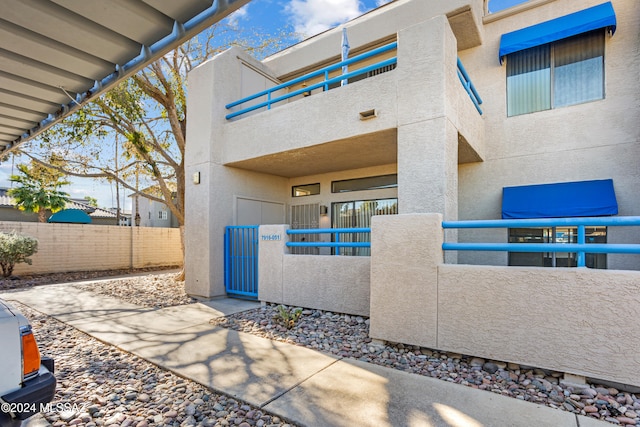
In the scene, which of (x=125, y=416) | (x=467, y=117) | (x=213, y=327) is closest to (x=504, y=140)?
(x=467, y=117)

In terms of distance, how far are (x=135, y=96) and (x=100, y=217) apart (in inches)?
1122

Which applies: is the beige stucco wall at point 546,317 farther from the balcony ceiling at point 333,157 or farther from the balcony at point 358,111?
the balcony ceiling at point 333,157

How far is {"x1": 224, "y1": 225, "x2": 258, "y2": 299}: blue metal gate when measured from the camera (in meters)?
7.68

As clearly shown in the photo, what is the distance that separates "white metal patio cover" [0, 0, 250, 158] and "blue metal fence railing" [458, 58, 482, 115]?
515 cm

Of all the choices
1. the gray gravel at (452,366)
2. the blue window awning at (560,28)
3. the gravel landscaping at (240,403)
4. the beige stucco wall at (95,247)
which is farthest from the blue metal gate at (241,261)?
the beige stucco wall at (95,247)

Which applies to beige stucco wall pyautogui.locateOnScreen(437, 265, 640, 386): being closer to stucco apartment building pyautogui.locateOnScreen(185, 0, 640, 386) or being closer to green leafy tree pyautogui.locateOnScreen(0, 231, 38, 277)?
stucco apartment building pyautogui.locateOnScreen(185, 0, 640, 386)

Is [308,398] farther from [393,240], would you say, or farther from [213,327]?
[213,327]

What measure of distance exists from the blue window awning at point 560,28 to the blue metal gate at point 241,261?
7.28 meters

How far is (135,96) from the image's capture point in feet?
35.0

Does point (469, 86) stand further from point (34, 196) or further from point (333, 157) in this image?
point (34, 196)

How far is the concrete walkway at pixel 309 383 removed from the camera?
2.87m

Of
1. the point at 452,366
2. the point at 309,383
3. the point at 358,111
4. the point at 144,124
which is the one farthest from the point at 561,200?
the point at 144,124

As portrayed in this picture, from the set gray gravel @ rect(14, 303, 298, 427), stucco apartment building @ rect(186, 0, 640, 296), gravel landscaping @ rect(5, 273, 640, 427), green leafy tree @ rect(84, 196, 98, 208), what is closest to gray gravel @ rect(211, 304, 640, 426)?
gravel landscaping @ rect(5, 273, 640, 427)

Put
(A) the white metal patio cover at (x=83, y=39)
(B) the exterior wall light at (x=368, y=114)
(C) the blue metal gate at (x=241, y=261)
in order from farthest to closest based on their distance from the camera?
(C) the blue metal gate at (x=241, y=261), (B) the exterior wall light at (x=368, y=114), (A) the white metal patio cover at (x=83, y=39)
